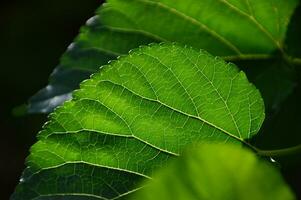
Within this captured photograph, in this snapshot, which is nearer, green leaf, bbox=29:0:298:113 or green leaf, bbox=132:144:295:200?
green leaf, bbox=132:144:295:200

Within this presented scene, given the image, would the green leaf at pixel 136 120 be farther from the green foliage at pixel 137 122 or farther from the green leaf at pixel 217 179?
the green leaf at pixel 217 179

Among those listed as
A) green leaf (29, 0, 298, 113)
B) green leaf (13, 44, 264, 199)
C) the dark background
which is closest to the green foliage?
green leaf (13, 44, 264, 199)

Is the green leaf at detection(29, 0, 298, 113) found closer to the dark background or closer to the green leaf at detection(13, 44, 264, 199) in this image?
the green leaf at detection(13, 44, 264, 199)

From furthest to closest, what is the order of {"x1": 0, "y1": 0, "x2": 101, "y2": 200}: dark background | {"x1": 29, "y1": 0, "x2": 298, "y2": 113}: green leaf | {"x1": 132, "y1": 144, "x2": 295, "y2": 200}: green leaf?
{"x1": 0, "y1": 0, "x2": 101, "y2": 200}: dark background → {"x1": 29, "y1": 0, "x2": 298, "y2": 113}: green leaf → {"x1": 132, "y1": 144, "x2": 295, "y2": 200}: green leaf

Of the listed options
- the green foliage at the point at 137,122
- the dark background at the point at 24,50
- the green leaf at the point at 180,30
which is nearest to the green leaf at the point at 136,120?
the green foliage at the point at 137,122

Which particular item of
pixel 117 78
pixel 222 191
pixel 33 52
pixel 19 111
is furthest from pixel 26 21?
pixel 222 191

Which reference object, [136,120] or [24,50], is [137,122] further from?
[24,50]

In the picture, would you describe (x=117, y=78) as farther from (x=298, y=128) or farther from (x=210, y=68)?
(x=298, y=128)
